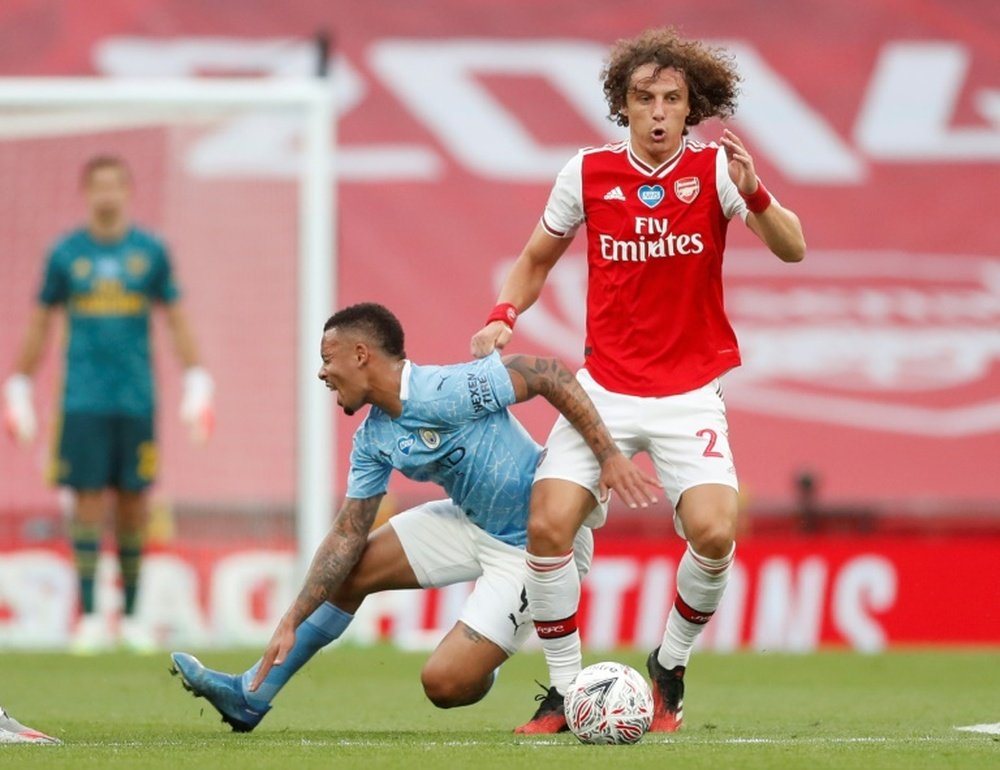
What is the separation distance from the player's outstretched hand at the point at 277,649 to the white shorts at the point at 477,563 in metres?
0.64

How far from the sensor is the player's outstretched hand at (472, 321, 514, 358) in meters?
7.11

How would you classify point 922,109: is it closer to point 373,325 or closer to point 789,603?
point 789,603

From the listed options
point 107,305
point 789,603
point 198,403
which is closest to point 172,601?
point 198,403

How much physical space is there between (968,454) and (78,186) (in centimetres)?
776

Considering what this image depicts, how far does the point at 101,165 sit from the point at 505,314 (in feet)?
18.2

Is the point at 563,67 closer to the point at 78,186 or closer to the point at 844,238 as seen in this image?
the point at 844,238

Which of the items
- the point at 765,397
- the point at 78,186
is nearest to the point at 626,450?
the point at 78,186

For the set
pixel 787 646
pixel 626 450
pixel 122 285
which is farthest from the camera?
pixel 787 646

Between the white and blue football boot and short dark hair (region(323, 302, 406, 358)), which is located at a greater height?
short dark hair (region(323, 302, 406, 358))

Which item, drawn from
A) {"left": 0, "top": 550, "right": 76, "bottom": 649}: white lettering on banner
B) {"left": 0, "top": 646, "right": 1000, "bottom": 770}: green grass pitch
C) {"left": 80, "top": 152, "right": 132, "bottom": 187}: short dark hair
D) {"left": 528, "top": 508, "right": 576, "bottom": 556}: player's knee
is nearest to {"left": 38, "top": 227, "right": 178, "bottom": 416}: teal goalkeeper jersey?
{"left": 80, "top": 152, "right": 132, "bottom": 187}: short dark hair

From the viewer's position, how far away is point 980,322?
1734 cm

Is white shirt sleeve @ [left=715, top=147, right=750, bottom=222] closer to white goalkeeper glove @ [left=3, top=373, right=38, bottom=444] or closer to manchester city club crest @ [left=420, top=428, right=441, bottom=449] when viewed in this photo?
manchester city club crest @ [left=420, top=428, right=441, bottom=449]

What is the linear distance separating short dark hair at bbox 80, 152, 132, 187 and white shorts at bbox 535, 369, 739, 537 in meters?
5.70

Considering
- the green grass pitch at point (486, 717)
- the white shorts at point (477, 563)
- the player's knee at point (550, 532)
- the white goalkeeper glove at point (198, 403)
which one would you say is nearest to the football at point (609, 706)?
the green grass pitch at point (486, 717)
